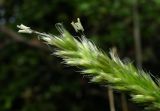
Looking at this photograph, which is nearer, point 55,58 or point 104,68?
point 104,68

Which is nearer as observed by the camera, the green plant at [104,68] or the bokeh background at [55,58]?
the green plant at [104,68]

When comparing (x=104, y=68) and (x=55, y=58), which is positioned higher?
(x=55, y=58)

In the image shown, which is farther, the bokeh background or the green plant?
the bokeh background

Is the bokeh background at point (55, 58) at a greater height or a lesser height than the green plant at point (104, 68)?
greater

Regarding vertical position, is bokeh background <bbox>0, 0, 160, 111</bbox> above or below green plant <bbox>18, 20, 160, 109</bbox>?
above
